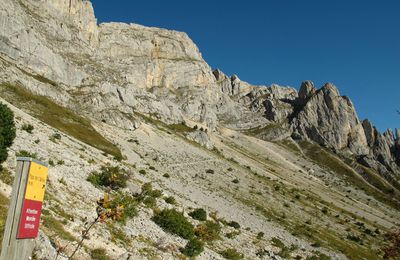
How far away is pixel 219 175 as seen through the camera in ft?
254

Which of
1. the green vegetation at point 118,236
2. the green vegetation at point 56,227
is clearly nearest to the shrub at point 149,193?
the green vegetation at point 118,236

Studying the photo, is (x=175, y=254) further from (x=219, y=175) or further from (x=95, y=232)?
(x=219, y=175)

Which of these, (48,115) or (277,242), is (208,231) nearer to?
(277,242)

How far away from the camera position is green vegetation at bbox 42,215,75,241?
16891 millimetres

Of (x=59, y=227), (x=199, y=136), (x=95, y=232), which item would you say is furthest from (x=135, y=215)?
(x=199, y=136)

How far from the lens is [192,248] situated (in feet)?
78.2

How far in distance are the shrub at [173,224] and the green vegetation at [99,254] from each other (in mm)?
9333

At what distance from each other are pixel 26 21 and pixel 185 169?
292 feet

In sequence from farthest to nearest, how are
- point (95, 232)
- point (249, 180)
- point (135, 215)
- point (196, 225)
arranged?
point (249, 180) < point (196, 225) < point (135, 215) < point (95, 232)

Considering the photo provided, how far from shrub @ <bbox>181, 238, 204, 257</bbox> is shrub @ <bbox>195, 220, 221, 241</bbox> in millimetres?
4304

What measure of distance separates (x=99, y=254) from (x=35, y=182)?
1097 centimetres

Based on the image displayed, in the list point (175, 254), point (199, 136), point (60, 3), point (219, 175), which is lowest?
point (175, 254)

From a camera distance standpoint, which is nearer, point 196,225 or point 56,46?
point 196,225

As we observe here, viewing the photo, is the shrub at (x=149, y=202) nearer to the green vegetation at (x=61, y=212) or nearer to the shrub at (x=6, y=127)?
the green vegetation at (x=61, y=212)
